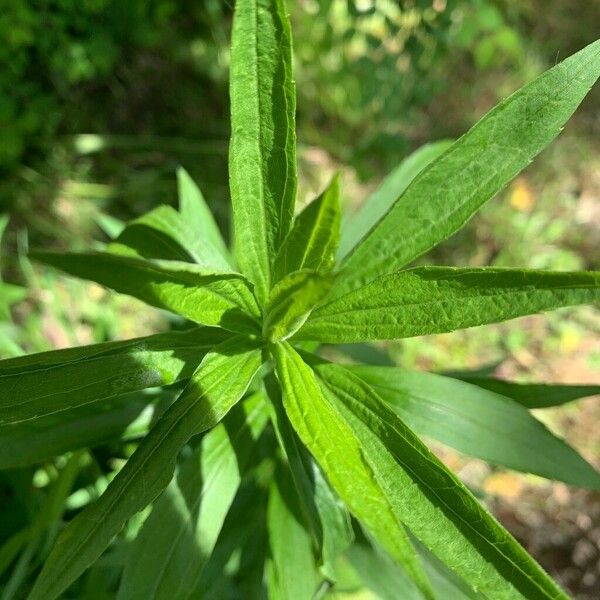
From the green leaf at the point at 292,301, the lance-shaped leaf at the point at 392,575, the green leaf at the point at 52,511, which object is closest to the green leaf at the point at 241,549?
the lance-shaped leaf at the point at 392,575

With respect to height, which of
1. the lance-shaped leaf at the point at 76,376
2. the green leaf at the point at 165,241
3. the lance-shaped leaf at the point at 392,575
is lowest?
the lance-shaped leaf at the point at 392,575

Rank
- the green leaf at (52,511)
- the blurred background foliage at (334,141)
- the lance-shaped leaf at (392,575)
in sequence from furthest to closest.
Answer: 1. the blurred background foliage at (334,141)
2. the green leaf at (52,511)
3. the lance-shaped leaf at (392,575)

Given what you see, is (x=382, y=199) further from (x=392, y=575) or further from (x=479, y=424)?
(x=392, y=575)

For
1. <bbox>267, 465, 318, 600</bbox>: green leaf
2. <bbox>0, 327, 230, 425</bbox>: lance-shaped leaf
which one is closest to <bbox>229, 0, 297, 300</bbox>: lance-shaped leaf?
<bbox>0, 327, 230, 425</bbox>: lance-shaped leaf

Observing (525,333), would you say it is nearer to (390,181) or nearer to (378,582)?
(390,181)

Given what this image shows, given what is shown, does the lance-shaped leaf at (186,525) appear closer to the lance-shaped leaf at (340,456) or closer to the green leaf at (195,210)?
the lance-shaped leaf at (340,456)

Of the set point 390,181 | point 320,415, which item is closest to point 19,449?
point 320,415
